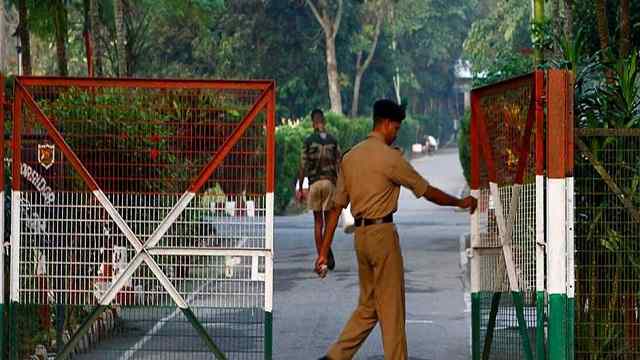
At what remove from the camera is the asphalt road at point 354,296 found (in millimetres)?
15195

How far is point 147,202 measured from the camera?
1142 cm

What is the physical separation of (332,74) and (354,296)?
4353 centimetres

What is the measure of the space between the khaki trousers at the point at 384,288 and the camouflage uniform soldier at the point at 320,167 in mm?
9444

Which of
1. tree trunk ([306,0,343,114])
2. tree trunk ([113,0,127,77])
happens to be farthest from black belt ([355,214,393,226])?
tree trunk ([306,0,343,114])

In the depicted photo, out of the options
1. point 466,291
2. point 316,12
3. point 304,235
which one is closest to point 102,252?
point 466,291

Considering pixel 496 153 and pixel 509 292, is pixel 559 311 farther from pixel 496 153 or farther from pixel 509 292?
pixel 496 153

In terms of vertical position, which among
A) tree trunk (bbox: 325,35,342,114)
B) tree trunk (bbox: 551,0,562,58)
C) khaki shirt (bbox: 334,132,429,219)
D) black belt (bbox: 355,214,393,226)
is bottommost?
black belt (bbox: 355,214,393,226)

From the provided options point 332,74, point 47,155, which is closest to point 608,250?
point 47,155

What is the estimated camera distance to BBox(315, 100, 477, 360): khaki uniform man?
38.6 feet

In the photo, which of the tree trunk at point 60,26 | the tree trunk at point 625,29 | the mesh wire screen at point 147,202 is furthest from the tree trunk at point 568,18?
the tree trunk at point 60,26

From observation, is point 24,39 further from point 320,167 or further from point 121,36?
point 121,36

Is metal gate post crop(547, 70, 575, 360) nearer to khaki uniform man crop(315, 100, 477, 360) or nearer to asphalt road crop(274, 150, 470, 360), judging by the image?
khaki uniform man crop(315, 100, 477, 360)

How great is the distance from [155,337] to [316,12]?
49.2m

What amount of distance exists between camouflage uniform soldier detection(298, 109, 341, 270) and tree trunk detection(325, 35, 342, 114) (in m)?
39.9
